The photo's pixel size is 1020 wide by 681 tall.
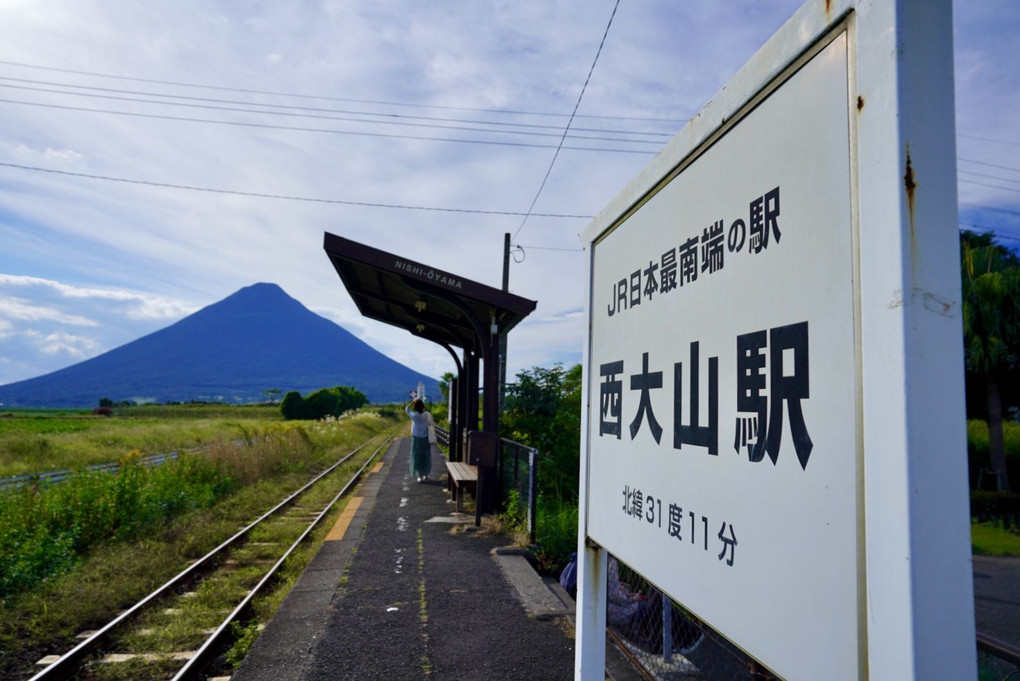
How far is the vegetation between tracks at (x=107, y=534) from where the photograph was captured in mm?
5555

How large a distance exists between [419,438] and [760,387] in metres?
12.2

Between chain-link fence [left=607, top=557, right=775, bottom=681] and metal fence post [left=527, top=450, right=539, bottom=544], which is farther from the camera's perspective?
metal fence post [left=527, top=450, right=539, bottom=544]

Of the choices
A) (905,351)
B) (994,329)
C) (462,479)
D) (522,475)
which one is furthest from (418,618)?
(994,329)

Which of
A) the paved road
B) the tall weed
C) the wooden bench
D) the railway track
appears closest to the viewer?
the railway track

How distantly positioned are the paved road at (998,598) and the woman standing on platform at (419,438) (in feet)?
29.1

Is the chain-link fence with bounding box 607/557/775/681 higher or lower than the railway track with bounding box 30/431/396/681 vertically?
higher

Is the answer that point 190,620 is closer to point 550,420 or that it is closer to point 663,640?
point 663,640

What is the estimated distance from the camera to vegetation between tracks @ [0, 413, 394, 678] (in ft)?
18.2

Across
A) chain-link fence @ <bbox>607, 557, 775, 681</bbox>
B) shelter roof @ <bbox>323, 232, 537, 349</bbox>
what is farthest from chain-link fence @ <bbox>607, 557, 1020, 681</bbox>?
shelter roof @ <bbox>323, 232, 537, 349</bbox>

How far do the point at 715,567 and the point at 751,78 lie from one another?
121 cm

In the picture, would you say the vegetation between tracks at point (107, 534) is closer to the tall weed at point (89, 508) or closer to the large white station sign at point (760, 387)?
the tall weed at point (89, 508)

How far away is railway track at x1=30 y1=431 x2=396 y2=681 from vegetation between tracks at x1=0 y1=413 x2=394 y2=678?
0.31m

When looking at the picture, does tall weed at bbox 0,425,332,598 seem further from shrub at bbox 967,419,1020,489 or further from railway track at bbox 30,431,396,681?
shrub at bbox 967,419,1020,489

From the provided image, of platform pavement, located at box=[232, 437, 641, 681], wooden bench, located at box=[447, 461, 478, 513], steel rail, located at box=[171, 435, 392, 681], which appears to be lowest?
steel rail, located at box=[171, 435, 392, 681]
